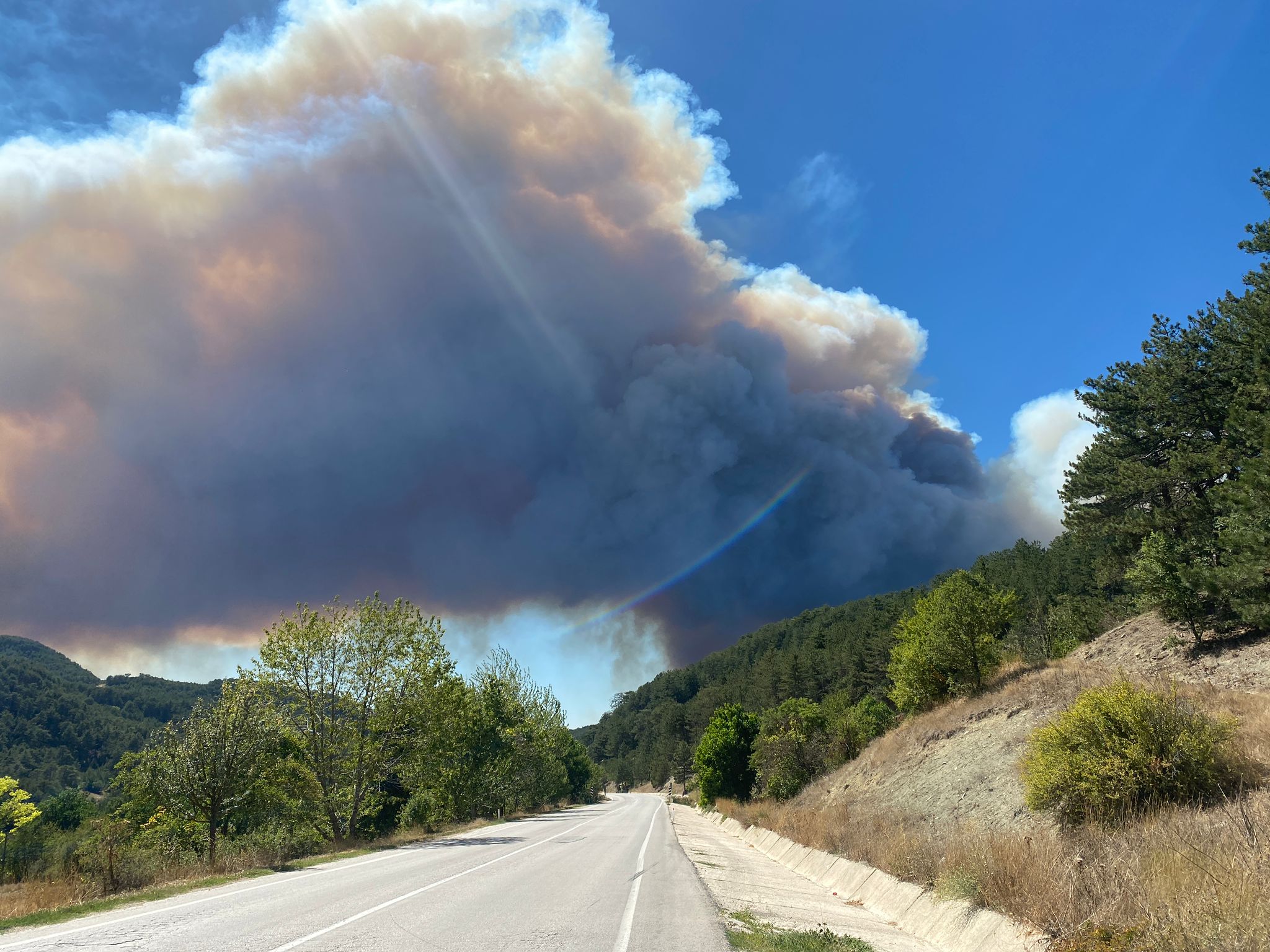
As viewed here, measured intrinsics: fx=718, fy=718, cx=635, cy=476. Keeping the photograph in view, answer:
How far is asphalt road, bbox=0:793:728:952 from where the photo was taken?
30.7ft

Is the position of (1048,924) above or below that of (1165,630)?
below

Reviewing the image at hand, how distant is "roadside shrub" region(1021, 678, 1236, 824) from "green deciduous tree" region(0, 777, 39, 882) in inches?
2733

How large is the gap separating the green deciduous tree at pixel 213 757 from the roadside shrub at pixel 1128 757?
24.9m

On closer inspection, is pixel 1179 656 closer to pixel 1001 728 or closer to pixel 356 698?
pixel 1001 728

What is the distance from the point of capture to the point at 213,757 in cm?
2514

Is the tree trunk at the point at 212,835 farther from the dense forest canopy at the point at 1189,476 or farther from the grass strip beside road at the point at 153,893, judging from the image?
the dense forest canopy at the point at 1189,476

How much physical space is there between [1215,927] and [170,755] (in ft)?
96.6

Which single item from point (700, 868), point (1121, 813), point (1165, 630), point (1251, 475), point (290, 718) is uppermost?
point (1251, 475)

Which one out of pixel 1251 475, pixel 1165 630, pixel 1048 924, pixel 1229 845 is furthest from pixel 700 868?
pixel 1165 630

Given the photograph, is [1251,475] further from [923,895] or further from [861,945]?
[861,945]

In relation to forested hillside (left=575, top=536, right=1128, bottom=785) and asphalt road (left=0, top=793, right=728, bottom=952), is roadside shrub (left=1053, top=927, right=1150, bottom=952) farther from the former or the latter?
forested hillside (left=575, top=536, right=1128, bottom=785)

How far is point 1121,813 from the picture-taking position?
13.3 m

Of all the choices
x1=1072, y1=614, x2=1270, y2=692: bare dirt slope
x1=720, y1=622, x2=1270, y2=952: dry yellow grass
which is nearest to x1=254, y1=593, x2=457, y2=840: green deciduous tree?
x1=720, y1=622, x2=1270, y2=952: dry yellow grass

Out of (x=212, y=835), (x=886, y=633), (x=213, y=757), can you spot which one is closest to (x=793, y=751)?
(x=213, y=757)
